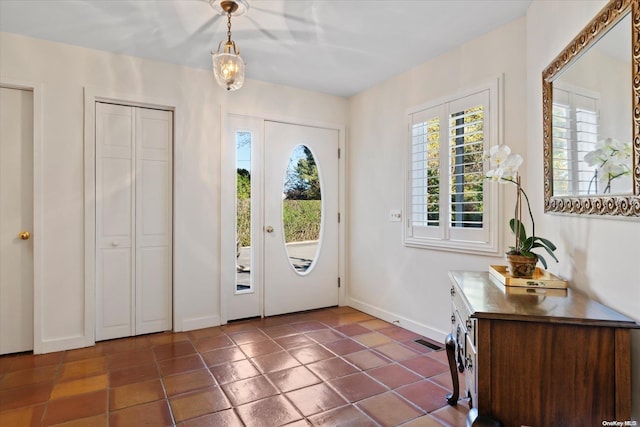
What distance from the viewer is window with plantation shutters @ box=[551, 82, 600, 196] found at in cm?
149

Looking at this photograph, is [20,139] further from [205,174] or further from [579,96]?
[579,96]

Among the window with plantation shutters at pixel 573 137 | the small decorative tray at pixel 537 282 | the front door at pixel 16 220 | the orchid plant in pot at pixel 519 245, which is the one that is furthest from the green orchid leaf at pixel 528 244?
the front door at pixel 16 220

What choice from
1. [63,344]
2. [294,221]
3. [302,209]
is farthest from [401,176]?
[63,344]

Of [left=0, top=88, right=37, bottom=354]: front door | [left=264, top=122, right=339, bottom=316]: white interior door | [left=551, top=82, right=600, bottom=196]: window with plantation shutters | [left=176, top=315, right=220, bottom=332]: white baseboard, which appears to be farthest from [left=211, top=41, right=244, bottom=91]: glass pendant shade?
[left=176, top=315, right=220, bottom=332]: white baseboard

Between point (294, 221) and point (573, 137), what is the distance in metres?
2.79

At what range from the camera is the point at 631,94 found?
1229 mm

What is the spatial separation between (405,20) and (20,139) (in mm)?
3103

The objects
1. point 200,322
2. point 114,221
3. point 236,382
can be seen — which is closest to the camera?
point 236,382

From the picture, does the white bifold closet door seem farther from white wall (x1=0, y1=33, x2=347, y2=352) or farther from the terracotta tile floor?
the terracotta tile floor

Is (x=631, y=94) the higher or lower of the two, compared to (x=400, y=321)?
higher

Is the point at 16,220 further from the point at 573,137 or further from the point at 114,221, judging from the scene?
the point at 573,137

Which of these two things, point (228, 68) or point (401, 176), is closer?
point (228, 68)

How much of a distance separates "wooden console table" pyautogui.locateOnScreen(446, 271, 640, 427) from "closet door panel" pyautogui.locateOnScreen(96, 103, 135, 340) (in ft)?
9.78

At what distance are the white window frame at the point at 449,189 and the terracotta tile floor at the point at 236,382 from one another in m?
0.90
